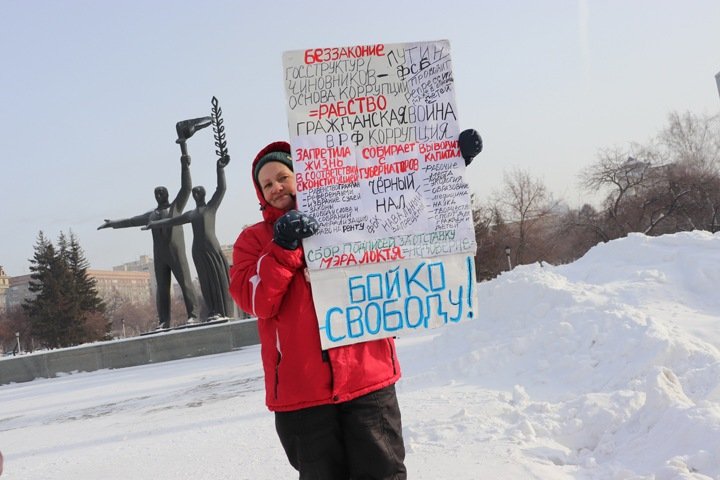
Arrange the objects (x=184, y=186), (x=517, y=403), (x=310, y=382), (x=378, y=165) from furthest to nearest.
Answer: (x=184, y=186), (x=517, y=403), (x=378, y=165), (x=310, y=382)

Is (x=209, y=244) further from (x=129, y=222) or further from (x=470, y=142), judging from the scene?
(x=470, y=142)

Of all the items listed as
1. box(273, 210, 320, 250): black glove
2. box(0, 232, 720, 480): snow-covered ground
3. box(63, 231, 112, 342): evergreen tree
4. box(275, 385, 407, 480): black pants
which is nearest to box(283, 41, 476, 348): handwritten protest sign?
box(273, 210, 320, 250): black glove

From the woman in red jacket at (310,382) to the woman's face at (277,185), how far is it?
0.57 feet

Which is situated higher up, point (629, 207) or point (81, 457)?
point (629, 207)

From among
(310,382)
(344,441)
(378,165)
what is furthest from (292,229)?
(344,441)

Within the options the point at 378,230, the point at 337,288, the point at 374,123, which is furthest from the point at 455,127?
the point at 337,288

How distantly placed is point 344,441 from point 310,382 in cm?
31

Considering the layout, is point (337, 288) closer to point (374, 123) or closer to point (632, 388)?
point (374, 123)

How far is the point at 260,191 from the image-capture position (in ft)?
9.68

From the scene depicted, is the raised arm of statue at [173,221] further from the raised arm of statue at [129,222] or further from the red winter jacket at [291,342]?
the red winter jacket at [291,342]

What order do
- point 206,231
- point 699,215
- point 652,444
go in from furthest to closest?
1. point 699,215
2. point 206,231
3. point 652,444

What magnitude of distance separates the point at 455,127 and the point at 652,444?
2.27 m

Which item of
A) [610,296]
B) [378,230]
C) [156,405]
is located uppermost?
[378,230]

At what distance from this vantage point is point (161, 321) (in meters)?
19.2
